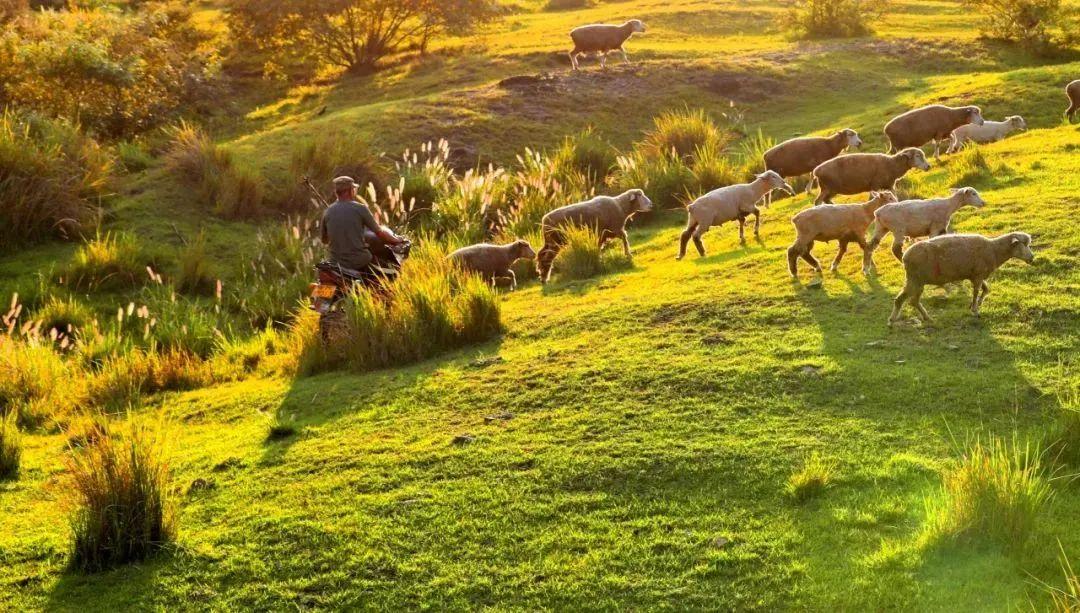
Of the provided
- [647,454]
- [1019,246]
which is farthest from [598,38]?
[647,454]

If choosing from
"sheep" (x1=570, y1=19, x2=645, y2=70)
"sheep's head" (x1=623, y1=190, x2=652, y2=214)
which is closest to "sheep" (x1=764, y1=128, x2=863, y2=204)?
"sheep's head" (x1=623, y1=190, x2=652, y2=214)

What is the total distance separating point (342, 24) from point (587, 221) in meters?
26.8

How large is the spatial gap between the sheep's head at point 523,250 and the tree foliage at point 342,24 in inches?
988

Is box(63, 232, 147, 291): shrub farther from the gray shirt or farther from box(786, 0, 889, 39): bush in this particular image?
box(786, 0, 889, 39): bush

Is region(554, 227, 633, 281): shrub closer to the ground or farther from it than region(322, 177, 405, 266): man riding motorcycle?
closer to the ground

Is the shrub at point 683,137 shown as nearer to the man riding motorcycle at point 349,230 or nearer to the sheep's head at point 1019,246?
the man riding motorcycle at point 349,230

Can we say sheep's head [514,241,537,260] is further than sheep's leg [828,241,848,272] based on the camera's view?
Yes

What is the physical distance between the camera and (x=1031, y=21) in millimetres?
34031

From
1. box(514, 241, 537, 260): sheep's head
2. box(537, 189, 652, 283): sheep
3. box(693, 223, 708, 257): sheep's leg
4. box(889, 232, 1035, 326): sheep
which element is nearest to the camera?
box(889, 232, 1035, 326): sheep

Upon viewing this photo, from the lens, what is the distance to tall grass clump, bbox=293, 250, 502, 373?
481 inches

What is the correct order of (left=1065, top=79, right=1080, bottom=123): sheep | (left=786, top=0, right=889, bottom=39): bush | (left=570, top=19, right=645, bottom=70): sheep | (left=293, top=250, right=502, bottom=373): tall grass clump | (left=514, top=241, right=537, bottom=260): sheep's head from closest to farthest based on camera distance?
1. (left=293, top=250, right=502, bottom=373): tall grass clump
2. (left=514, top=241, right=537, bottom=260): sheep's head
3. (left=1065, top=79, right=1080, bottom=123): sheep
4. (left=570, top=19, right=645, bottom=70): sheep
5. (left=786, top=0, right=889, bottom=39): bush

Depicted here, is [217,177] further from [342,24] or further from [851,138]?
[342,24]

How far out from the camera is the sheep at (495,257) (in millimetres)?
15336

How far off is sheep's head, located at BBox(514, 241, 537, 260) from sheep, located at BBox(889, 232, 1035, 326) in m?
6.65
